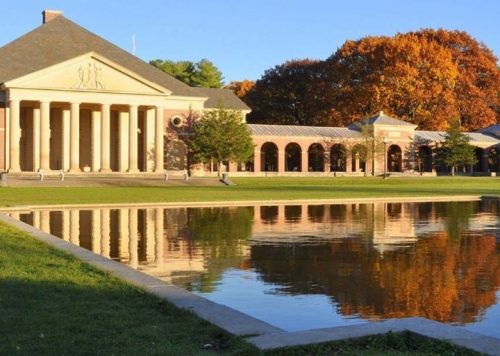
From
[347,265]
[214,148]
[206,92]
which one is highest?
[206,92]

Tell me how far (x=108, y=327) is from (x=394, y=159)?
82168mm

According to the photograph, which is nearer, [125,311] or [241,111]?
[125,311]

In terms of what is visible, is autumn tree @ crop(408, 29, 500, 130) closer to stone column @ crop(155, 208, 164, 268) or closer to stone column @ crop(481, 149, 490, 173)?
stone column @ crop(481, 149, 490, 173)

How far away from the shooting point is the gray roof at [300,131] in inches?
3061

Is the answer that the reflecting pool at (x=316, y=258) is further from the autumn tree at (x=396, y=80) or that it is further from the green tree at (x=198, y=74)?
the green tree at (x=198, y=74)

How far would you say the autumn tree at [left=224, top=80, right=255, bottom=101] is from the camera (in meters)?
109

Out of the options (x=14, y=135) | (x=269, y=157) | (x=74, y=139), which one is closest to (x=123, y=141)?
(x=74, y=139)

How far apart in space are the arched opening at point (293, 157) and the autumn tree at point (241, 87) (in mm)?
19337

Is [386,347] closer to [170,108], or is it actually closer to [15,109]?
[15,109]

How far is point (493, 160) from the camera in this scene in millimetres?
93062

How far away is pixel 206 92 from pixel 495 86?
44322mm

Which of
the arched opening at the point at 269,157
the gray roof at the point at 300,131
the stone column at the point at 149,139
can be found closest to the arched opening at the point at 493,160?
the gray roof at the point at 300,131

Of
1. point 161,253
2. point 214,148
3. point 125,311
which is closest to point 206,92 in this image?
point 214,148

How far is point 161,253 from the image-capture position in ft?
49.3
